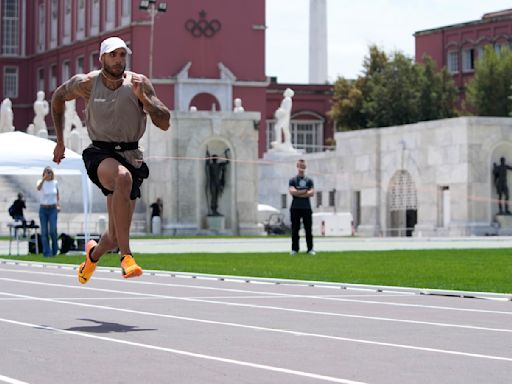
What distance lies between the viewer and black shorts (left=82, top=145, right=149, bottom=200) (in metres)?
12.2

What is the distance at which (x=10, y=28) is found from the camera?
10125 cm

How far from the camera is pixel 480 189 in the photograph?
190 feet

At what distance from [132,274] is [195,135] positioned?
47.1 metres

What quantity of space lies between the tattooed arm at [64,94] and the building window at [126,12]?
72.7 meters

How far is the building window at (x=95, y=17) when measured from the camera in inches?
3563

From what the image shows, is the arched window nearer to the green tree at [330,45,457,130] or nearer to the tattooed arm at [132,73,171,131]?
the green tree at [330,45,457,130]

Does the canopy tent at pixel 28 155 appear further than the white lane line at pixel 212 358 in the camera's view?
Yes

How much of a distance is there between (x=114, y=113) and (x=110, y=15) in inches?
3049

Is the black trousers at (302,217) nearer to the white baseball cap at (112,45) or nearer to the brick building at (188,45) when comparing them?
the white baseball cap at (112,45)

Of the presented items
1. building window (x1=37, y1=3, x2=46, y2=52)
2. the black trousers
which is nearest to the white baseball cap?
the black trousers

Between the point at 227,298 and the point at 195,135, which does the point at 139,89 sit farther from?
the point at 195,135

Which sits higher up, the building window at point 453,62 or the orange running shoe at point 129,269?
the building window at point 453,62

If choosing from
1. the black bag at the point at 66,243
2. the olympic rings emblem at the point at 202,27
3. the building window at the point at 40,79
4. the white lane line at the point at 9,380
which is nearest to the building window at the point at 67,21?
the building window at the point at 40,79

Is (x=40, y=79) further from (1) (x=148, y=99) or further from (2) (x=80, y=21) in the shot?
(1) (x=148, y=99)
